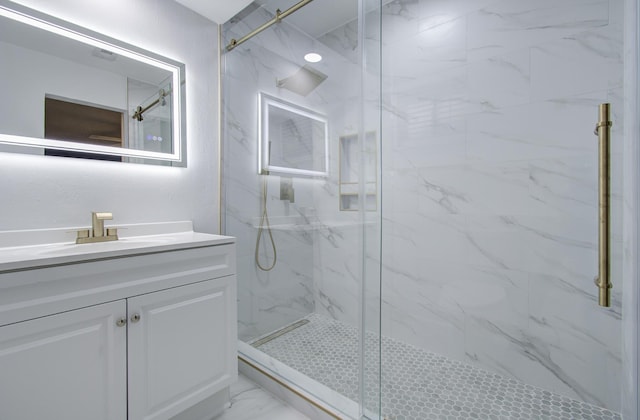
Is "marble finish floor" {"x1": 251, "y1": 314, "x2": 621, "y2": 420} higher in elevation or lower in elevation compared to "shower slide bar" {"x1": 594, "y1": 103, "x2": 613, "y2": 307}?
lower

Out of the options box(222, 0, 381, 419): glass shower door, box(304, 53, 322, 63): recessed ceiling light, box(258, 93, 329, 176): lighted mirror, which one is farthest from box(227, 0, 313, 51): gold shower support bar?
box(258, 93, 329, 176): lighted mirror

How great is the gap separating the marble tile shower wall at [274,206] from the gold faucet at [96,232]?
28.9 inches

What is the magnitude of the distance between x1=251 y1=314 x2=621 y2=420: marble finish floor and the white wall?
1.00m

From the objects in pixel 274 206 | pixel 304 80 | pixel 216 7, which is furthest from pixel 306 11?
pixel 274 206

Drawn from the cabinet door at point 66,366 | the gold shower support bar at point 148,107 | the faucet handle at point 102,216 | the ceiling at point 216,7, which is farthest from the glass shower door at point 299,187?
the cabinet door at point 66,366

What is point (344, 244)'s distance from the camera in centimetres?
176

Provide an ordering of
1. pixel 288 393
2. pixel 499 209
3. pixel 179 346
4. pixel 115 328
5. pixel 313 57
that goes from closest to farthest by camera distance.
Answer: pixel 115 328 < pixel 179 346 < pixel 288 393 < pixel 499 209 < pixel 313 57

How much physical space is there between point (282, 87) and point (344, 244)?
1073mm

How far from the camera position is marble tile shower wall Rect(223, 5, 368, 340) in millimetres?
1802

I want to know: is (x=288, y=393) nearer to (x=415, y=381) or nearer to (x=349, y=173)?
(x=415, y=381)

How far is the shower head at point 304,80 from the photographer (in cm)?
178

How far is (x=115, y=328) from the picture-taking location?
1.10 m

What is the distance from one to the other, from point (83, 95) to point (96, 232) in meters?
0.69

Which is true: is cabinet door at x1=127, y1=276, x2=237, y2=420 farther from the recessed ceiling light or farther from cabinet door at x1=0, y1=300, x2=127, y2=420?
the recessed ceiling light
